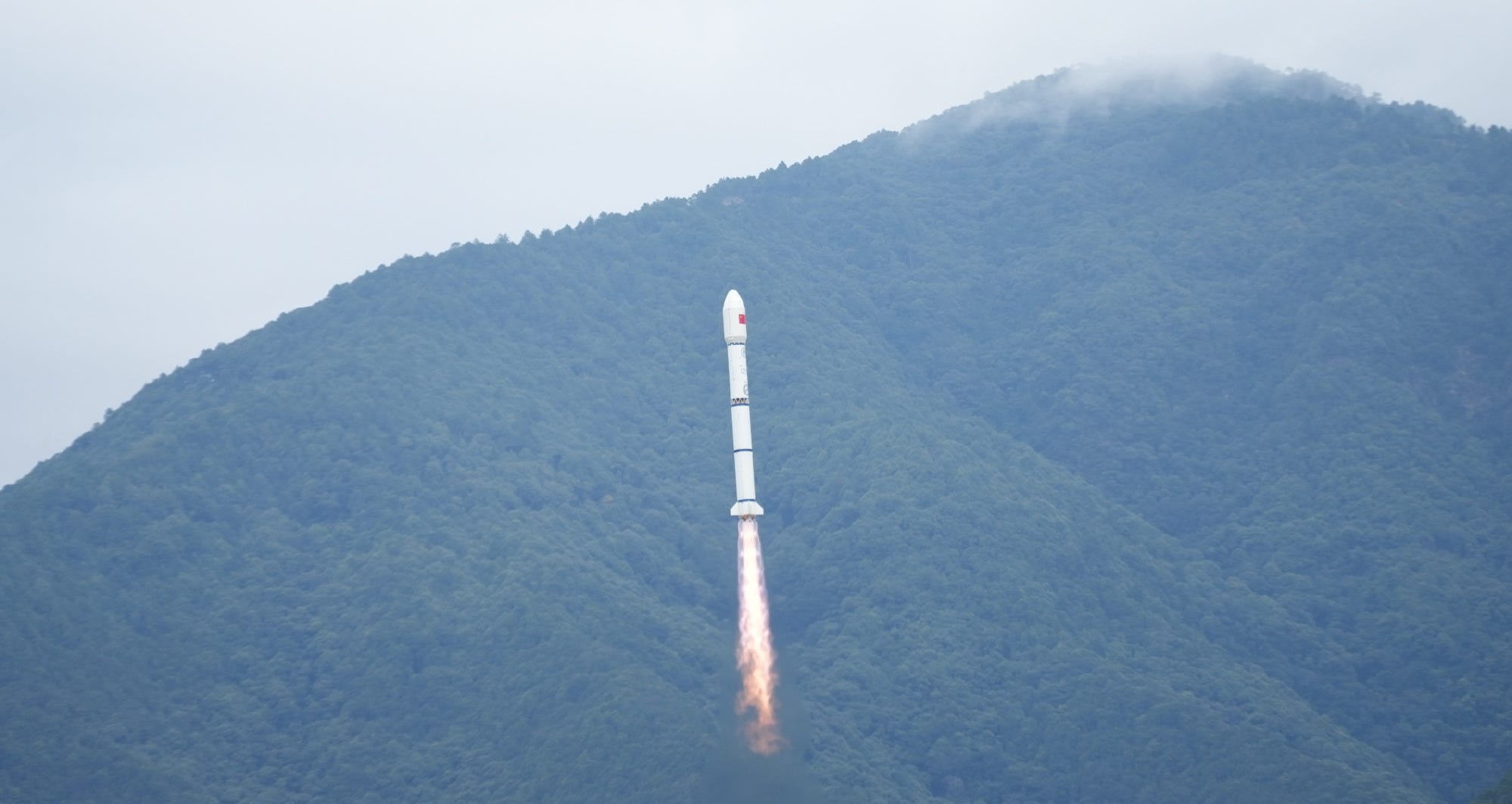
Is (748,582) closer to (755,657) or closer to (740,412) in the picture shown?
Answer: (755,657)

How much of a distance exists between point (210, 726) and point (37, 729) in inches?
306

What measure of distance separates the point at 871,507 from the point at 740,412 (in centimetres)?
3201

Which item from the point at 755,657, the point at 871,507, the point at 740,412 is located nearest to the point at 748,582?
the point at 755,657

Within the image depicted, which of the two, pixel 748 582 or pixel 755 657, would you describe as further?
pixel 748 582

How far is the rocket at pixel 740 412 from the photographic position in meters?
73.4

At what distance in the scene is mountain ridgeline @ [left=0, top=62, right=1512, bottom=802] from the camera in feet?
298

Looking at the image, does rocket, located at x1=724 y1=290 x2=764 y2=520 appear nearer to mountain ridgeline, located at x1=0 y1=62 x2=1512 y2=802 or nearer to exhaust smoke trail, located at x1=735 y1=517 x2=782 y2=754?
exhaust smoke trail, located at x1=735 y1=517 x2=782 y2=754

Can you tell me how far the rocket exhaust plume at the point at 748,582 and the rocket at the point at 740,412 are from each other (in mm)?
28

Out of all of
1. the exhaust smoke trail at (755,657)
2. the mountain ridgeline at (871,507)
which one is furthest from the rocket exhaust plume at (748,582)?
the mountain ridgeline at (871,507)

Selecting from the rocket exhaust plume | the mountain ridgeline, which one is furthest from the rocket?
the mountain ridgeline

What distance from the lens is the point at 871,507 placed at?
345 ft

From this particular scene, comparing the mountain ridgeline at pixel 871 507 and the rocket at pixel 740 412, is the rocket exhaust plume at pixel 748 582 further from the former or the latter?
the mountain ridgeline at pixel 871 507

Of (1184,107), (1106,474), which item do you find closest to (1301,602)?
(1106,474)

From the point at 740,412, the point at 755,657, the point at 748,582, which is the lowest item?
the point at 755,657
